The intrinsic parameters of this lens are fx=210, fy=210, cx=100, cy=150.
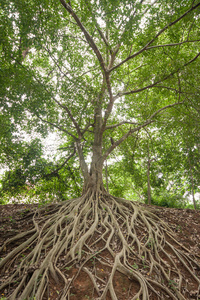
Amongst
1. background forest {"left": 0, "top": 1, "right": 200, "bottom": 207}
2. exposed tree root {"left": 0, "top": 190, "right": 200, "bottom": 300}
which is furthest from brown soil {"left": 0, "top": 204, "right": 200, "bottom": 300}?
background forest {"left": 0, "top": 1, "right": 200, "bottom": 207}

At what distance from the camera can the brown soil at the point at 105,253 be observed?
319cm

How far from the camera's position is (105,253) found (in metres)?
4.07

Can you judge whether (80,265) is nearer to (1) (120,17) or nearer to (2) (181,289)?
(2) (181,289)

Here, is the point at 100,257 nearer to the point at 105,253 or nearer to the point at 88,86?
the point at 105,253

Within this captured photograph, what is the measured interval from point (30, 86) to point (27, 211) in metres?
3.50

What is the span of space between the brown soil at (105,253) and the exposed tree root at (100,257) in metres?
0.03

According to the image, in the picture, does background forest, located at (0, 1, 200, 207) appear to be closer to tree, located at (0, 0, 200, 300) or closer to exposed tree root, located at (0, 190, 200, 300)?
tree, located at (0, 0, 200, 300)

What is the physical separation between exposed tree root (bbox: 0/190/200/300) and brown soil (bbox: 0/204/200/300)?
0.10 feet

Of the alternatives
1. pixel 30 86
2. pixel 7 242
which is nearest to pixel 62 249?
pixel 7 242

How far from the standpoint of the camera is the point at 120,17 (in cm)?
379

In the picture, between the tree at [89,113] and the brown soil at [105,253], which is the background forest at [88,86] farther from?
the brown soil at [105,253]

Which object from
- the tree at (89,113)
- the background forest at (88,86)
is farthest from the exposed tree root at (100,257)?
the background forest at (88,86)

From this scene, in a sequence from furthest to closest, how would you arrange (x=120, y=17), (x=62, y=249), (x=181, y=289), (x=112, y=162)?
(x=112, y=162), (x=62, y=249), (x=120, y=17), (x=181, y=289)

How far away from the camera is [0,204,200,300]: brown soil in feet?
10.5
